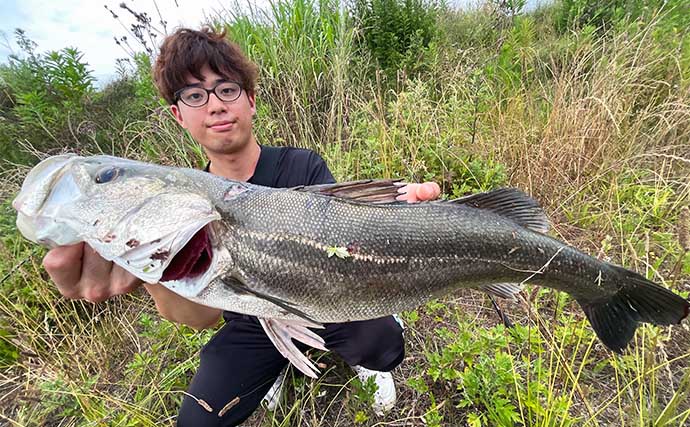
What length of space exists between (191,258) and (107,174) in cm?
44

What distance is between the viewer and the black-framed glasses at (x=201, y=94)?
215cm

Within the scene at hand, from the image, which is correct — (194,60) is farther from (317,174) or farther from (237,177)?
(317,174)

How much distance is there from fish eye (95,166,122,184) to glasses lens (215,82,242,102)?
3.30 feet

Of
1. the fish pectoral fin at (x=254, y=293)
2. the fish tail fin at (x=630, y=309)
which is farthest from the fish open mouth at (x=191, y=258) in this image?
the fish tail fin at (x=630, y=309)

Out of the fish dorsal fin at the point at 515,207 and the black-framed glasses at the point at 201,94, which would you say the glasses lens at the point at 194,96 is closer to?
the black-framed glasses at the point at 201,94

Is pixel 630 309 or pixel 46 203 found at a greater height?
pixel 46 203

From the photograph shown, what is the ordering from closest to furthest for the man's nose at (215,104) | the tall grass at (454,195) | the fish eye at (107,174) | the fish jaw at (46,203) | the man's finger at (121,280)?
the fish jaw at (46,203)
the fish eye at (107,174)
the man's finger at (121,280)
the tall grass at (454,195)
the man's nose at (215,104)

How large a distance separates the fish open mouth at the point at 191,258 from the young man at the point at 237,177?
1.39 ft

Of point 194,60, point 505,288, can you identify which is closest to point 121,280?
point 194,60

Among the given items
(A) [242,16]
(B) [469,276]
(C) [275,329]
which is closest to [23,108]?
(A) [242,16]

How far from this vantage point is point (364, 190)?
1448mm

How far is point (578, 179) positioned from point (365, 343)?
8.51ft

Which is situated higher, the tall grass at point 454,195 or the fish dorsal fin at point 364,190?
the fish dorsal fin at point 364,190

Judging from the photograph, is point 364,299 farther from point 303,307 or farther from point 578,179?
point 578,179
